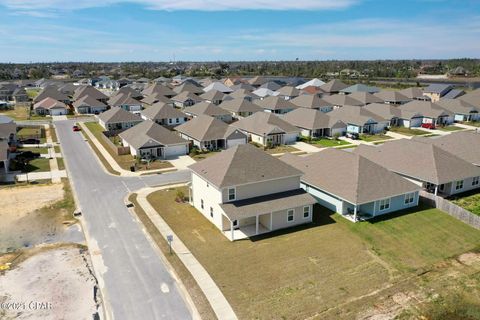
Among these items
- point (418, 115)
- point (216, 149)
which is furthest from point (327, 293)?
point (418, 115)

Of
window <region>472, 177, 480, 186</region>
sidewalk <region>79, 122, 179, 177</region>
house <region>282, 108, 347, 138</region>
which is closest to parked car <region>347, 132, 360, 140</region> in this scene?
house <region>282, 108, 347, 138</region>

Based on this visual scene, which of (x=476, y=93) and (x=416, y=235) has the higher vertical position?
(x=476, y=93)

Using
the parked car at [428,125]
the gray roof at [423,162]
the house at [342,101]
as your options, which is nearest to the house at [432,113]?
the parked car at [428,125]

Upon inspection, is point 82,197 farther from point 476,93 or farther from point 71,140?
point 476,93

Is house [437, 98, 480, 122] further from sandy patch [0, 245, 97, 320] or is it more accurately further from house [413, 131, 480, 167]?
sandy patch [0, 245, 97, 320]

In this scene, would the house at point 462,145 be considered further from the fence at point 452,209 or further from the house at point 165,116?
the house at point 165,116

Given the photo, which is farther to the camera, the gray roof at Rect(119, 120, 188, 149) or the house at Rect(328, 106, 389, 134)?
the house at Rect(328, 106, 389, 134)
